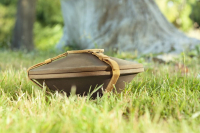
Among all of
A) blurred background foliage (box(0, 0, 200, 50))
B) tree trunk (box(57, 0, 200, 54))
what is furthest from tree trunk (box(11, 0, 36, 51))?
blurred background foliage (box(0, 0, 200, 50))

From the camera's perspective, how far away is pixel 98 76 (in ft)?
6.06

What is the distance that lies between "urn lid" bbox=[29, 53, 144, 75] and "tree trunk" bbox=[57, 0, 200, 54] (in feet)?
11.3

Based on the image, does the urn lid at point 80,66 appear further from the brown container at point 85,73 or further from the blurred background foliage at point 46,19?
the blurred background foliage at point 46,19

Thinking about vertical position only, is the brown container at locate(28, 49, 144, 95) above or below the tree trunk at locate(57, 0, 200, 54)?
below

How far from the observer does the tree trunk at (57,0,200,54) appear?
5.63 metres

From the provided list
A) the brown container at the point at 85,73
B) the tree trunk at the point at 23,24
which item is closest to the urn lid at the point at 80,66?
the brown container at the point at 85,73

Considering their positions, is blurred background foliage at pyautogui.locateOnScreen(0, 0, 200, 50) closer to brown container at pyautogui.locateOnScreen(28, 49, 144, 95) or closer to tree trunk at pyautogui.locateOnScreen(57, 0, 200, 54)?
tree trunk at pyautogui.locateOnScreen(57, 0, 200, 54)

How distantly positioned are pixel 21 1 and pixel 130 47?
4.42 metres

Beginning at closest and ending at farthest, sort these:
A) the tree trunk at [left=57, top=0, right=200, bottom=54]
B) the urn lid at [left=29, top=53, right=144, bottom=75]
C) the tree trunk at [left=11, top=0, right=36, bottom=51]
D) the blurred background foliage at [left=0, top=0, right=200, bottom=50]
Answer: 1. the urn lid at [left=29, top=53, right=144, bottom=75]
2. the tree trunk at [left=57, top=0, right=200, bottom=54]
3. the tree trunk at [left=11, top=0, right=36, bottom=51]
4. the blurred background foliage at [left=0, top=0, right=200, bottom=50]

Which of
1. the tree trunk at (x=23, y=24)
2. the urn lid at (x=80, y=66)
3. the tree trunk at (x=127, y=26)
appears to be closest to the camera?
the urn lid at (x=80, y=66)

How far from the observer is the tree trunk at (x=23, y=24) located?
8.38 metres

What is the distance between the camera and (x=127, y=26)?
19.0ft

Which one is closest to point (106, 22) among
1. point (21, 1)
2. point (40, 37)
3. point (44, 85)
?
point (21, 1)

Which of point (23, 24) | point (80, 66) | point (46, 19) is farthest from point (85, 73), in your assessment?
point (46, 19)
